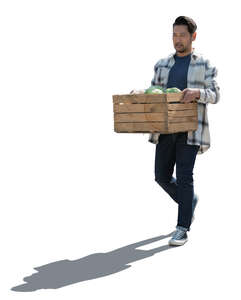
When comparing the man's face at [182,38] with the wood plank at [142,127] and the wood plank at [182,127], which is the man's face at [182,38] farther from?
the wood plank at [142,127]

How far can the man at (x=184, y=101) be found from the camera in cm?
603

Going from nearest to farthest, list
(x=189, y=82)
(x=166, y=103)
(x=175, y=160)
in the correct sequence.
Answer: (x=166, y=103)
(x=189, y=82)
(x=175, y=160)

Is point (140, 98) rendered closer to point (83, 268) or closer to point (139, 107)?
point (139, 107)

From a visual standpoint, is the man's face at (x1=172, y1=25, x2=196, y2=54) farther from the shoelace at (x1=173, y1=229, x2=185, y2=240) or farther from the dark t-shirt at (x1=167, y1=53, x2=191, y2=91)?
the shoelace at (x1=173, y1=229, x2=185, y2=240)

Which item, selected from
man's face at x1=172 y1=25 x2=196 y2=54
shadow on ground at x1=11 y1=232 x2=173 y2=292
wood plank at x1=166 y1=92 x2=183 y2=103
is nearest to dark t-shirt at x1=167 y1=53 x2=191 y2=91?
man's face at x1=172 y1=25 x2=196 y2=54

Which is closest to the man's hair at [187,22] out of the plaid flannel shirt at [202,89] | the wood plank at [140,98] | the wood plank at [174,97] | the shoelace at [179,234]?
the plaid flannel shirt at [202,89]

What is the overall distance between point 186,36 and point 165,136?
1079 millimetres

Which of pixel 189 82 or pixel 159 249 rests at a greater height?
pixel 189 82

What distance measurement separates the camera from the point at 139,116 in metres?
5.85

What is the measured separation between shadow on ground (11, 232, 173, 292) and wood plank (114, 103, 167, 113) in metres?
1.48

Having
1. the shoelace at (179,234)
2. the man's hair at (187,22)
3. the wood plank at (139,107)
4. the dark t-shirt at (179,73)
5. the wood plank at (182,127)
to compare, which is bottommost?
the shoelace at (179,234)

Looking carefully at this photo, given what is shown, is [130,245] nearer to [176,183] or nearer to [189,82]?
[176,183]

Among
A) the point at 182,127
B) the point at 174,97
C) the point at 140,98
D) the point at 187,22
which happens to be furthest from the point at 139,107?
the point at 187,22

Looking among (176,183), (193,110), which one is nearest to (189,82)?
(193,110)
